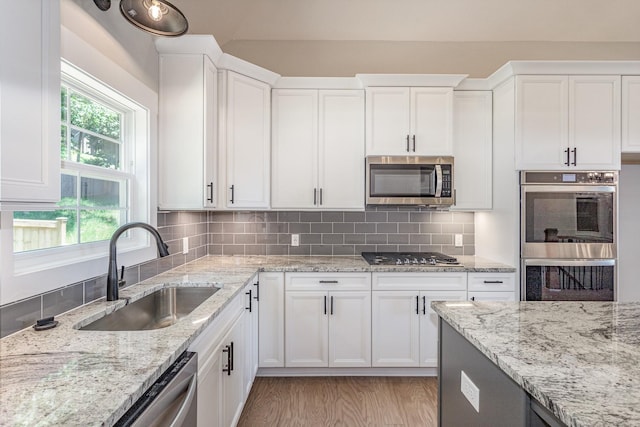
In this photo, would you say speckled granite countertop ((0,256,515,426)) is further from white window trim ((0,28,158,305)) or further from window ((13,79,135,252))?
window ((13,79,135,252))

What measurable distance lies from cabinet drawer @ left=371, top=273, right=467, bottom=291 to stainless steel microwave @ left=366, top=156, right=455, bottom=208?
1.92 feet

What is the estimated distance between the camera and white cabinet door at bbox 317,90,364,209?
8.85 ft

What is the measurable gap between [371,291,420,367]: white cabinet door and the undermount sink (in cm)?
129

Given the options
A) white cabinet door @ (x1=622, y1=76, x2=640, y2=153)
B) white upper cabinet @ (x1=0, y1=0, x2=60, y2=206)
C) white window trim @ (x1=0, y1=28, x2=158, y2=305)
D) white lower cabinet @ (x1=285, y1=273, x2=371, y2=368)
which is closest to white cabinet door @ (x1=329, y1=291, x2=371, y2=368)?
white lower cabinet @ (x1=285, y1=273, x2=371, y2=368)

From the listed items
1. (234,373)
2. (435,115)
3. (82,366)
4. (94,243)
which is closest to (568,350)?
(82,366)

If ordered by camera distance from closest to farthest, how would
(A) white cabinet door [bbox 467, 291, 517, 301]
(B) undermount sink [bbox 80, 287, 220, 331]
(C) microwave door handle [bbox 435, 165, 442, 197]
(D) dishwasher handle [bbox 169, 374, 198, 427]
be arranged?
(D) dishwasher handle [bbox 169, 374, 198, 427]
(B) undermount sink [bbox 80, 287, 220, 331]
(A) white cabinet door [bbox 467, 291, 517, 301]
(C) microwave door handle [bbox 435, 165, 442, 197]

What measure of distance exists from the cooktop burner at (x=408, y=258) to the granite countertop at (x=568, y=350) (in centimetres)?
113

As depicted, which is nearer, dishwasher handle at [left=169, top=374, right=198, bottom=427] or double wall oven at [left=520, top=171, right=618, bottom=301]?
dishwasher handle at [left=169, top=374, right=198, bottom=427]

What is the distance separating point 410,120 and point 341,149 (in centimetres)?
62

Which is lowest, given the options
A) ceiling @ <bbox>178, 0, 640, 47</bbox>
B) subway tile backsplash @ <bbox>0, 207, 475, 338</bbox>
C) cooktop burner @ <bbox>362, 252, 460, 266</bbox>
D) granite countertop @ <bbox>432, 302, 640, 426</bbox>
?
granite countertop @ <bbox>432, 302, 640, 426</bbox>

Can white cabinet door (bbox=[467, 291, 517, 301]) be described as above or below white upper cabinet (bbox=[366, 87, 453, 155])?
below

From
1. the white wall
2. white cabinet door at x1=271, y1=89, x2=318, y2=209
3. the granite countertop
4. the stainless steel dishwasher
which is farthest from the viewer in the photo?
the white wall

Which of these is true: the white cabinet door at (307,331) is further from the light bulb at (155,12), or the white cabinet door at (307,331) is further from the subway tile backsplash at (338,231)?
the light bulb at (155,12)

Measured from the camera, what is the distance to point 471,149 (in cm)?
274
